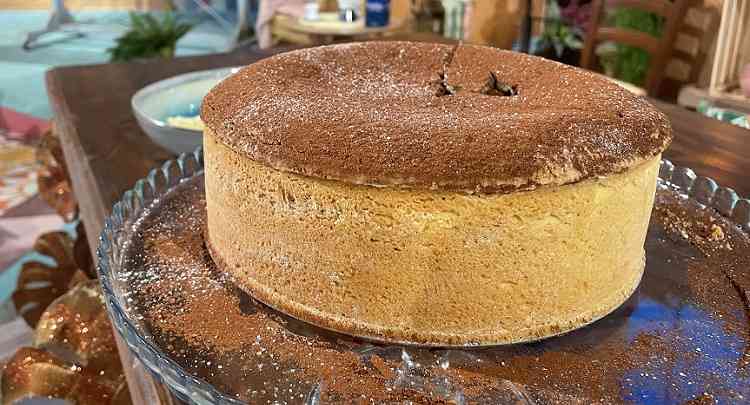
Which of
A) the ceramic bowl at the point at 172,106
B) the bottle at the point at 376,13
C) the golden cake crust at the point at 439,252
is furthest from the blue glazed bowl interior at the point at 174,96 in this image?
the bottle at the point at 376,13

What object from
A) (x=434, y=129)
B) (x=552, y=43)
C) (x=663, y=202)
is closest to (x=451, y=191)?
(x=434, y=129)

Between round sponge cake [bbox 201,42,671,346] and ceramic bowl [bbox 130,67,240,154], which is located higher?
round sponge cake [bbox 201,42,671,346]

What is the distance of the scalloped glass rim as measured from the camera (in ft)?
1.69

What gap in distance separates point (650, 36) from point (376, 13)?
1.11 m

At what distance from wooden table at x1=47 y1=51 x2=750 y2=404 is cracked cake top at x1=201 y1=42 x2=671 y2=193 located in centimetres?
28

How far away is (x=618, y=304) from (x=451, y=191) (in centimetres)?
24

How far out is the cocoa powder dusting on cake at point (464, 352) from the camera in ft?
1.73

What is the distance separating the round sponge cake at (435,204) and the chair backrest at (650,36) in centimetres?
194

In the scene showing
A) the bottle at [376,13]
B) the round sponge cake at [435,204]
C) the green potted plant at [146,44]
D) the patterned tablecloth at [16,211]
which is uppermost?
the round sponge cake at [435,204]

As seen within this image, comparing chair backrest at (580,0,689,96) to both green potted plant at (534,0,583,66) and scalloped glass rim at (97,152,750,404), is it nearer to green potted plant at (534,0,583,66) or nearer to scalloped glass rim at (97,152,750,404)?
green potted plant at (534,0,583,66)

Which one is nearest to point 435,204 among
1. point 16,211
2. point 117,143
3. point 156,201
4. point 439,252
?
point 439,252

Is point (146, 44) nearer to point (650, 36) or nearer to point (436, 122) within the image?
point (650, 36)

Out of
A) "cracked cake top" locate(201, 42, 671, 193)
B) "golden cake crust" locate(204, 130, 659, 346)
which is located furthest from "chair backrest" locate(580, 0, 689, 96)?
"golden cake crust" locate(204, 130, 659, 346)

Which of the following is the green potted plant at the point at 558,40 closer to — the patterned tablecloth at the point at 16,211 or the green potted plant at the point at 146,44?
the green potted plant at the point at 146,44
